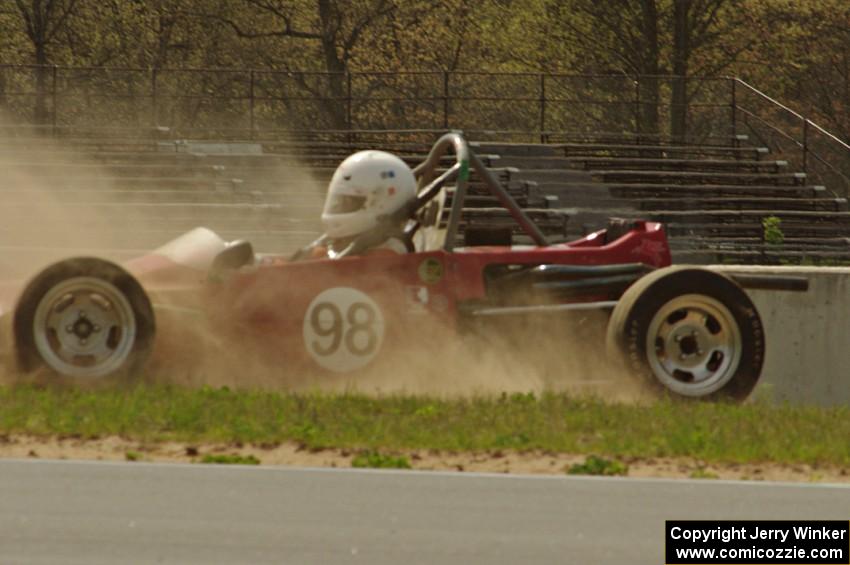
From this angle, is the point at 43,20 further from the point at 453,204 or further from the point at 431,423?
the point at 431,423

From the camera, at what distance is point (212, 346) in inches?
415

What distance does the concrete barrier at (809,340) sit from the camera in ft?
45.4

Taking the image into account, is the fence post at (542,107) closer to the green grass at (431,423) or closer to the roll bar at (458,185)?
the roll bar at (458,185)

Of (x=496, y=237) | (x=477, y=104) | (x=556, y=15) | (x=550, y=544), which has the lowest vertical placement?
(x=550, y=544)

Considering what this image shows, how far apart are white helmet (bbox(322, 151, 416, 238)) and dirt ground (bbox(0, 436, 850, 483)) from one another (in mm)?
2754

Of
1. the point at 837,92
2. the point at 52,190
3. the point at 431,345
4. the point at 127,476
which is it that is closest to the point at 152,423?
the point at 127,476

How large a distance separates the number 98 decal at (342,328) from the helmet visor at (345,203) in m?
0.68

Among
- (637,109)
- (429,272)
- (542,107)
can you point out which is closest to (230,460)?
(429,272)

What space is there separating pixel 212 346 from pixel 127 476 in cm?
322

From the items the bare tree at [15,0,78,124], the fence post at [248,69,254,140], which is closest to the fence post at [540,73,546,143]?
the fence post at [248,69,254,140]

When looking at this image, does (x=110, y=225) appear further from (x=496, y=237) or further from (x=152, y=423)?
(x=152, y=423)

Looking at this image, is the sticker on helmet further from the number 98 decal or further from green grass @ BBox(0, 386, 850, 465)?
green grass @ BBox(0, 386, 850, 465)

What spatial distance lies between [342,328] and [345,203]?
3.11 ft

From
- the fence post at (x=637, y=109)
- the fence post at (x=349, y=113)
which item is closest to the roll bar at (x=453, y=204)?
the fence post at (x=349, y=113)
